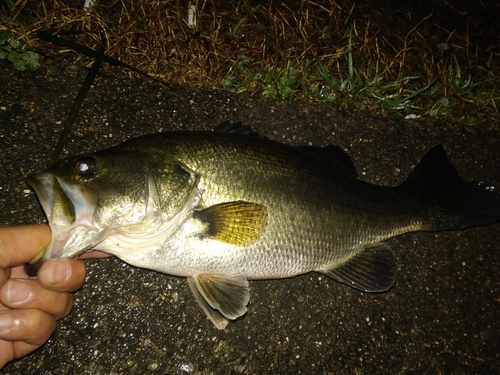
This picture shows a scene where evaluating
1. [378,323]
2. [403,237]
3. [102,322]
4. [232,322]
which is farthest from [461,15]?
[102,322]

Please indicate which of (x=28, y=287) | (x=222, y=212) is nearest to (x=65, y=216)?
(x=28, y=287)

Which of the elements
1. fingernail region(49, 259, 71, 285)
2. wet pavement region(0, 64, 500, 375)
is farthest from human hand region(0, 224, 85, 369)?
wet pavement region(0, 64, 500, 375)

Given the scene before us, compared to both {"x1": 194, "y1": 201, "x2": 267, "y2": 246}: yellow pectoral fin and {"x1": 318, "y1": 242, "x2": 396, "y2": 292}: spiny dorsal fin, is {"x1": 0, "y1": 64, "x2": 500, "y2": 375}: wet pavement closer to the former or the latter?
{"x1": 318, "y1": 242, "x2": 396, "y2": 292}: spiny dorsal fin

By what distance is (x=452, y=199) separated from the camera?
2443mm

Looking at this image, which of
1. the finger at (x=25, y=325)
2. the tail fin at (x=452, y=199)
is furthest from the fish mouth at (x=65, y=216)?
the tail fin at (x=452, y=199)

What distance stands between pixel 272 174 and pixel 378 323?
4.37 feet

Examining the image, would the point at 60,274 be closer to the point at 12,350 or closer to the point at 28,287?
the point at 28,287

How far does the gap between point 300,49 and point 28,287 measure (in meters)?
2.78

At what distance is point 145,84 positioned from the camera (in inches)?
101

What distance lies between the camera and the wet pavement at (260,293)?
2.05m

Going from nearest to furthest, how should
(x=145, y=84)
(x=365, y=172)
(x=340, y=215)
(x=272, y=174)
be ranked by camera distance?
(x=272, y=174) < (x=340, y=215) < (x=145, y=84) < (x=365, y=172)

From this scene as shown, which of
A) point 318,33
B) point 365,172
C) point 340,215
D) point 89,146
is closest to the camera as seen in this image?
point 340,215

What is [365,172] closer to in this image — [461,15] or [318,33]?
[318,33]

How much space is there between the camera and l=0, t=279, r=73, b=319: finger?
64.5 inches
